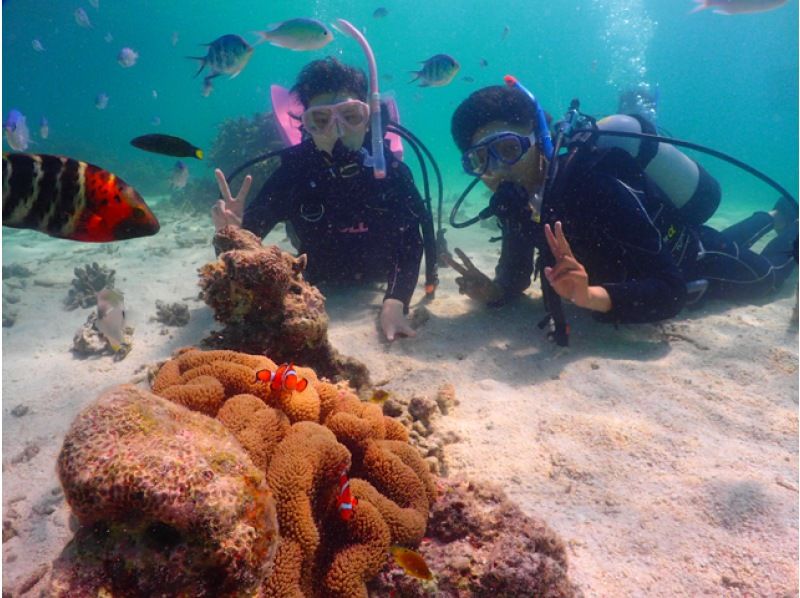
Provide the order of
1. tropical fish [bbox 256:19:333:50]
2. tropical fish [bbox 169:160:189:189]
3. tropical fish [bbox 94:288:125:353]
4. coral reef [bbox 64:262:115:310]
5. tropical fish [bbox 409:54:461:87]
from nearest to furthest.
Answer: tropical fish [bbox 94:288:125:353] → tropical fish [bbox 256:19:333:50] → coral reef [bbox 64:262:115:310] → tropical fish [bbox 409:54:461:87] → tropical fish [bbox 169:160:189:189]

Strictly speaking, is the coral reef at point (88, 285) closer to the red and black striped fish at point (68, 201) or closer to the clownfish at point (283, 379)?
the clownfish at point (283, 379)

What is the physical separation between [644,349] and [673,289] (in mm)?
683

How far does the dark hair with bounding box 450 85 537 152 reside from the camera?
427 cm

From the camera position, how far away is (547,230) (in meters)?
3.73

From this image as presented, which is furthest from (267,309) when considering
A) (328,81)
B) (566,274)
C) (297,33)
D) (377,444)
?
(297,33)

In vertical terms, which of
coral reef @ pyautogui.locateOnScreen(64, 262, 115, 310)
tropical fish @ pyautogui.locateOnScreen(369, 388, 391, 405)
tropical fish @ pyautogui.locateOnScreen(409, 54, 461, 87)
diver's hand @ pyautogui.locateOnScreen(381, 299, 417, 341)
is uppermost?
tropical fish @ pyautogui.locateOnScreen(409, 54, 461, 87)

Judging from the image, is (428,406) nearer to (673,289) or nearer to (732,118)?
(673,289)

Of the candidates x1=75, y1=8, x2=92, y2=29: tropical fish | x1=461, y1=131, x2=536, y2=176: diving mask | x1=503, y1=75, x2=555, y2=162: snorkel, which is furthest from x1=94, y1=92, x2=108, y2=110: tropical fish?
x1=503, y1=75, x2=555, y2=162: snorkel

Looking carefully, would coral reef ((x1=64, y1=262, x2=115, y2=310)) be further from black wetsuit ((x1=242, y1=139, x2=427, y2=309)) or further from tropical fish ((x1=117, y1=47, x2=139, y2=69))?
tropical fish ((x1=117, y1=47, x2=139, y2=69))

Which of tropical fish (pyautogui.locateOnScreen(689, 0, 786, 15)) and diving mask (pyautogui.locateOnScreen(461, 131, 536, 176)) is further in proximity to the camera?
tropical fish (pyautogui.locateOnScreen(689, 0, 786, 15))

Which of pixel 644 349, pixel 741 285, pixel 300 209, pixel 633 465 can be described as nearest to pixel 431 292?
pixel 300 209

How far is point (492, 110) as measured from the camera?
14.2ft

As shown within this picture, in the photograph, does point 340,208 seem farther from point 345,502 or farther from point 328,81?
point 345,502

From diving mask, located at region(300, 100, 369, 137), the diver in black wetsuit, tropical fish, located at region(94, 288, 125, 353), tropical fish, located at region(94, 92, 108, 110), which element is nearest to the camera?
tropical fish, located at region(94, 288, 125, 353)
